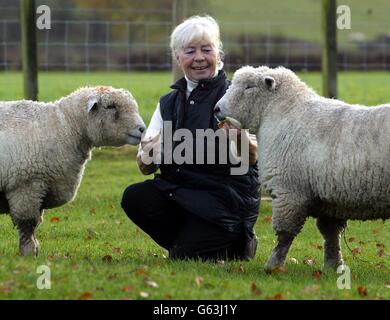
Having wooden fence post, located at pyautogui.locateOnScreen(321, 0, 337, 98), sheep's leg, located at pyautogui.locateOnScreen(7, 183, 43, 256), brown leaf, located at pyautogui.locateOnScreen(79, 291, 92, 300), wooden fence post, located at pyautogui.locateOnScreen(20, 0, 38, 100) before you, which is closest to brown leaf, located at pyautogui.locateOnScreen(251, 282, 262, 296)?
brown leaf, located at pyautogui.locateOnScreen(79, 291, 92, 300)

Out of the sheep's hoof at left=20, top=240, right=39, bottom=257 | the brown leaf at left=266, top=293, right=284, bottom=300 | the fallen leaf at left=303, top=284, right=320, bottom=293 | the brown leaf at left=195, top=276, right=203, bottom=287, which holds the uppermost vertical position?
the brown leaf at left=195, top=276, right=203, bottom=287

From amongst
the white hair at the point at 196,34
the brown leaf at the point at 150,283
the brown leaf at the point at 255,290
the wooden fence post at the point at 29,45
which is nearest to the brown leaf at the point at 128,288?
the brown leaf at the point at 150,283

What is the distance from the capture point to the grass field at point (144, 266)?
207 inches

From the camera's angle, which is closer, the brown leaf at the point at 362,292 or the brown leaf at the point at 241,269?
the brown leaf at the point at 362,292

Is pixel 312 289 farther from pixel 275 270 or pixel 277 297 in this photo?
pixel 275 270

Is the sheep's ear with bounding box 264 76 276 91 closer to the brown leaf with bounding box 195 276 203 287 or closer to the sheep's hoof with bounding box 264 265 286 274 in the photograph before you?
the sheep's hoof with bounding box 264 265 286 274

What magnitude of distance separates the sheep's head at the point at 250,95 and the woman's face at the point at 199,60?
40 cm

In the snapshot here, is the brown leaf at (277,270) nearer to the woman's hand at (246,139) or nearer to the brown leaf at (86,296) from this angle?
the woman's hand at (246,139)

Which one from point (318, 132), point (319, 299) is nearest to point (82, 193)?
point (318, 132)

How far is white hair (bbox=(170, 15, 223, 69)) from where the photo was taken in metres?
6.70

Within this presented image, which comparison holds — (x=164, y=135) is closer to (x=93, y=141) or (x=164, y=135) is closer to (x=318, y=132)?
(x=93, y=141)

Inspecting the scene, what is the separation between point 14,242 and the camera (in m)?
7.47

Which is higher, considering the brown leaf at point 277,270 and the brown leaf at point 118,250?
the brown leaf at point 277,270

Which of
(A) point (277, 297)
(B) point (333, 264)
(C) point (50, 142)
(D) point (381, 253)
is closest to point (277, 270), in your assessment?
(B) point (333, 264)
